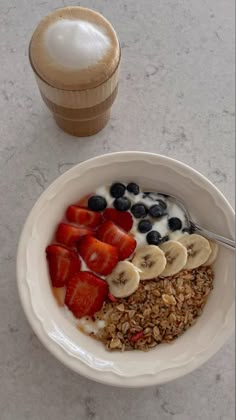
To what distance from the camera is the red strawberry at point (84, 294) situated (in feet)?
3.01

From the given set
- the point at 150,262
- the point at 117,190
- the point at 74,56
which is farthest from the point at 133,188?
the point at 74,56

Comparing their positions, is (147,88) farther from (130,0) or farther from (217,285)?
(217,285)

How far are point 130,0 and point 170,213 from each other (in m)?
0.41

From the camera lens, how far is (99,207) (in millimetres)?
938

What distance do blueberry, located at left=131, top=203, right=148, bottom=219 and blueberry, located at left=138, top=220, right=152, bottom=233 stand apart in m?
0.01

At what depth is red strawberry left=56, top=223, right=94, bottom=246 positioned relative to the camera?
929 mm

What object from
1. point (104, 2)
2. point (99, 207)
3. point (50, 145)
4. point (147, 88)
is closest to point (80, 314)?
point (99, 207)

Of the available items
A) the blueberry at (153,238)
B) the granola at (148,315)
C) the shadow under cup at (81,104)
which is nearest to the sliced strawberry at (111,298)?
the granola at (148,315)

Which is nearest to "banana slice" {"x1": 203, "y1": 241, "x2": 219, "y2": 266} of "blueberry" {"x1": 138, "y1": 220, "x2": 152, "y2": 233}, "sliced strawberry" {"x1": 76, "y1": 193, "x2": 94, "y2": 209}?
"blueberry" {"x1": 138, "y1": 220, "x2": 152, "y2": 233}

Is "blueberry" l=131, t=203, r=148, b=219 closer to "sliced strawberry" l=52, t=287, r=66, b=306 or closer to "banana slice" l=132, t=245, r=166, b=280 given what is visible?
"banana slice" l=132, t=245, r=166, b=280

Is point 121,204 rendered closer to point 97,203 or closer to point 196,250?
point 97,203

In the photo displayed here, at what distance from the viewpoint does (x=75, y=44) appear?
791mm

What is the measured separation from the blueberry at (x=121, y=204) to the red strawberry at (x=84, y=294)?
118mm

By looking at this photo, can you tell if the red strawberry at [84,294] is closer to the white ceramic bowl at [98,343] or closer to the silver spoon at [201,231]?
the white ceramic bowl at [98,343]
